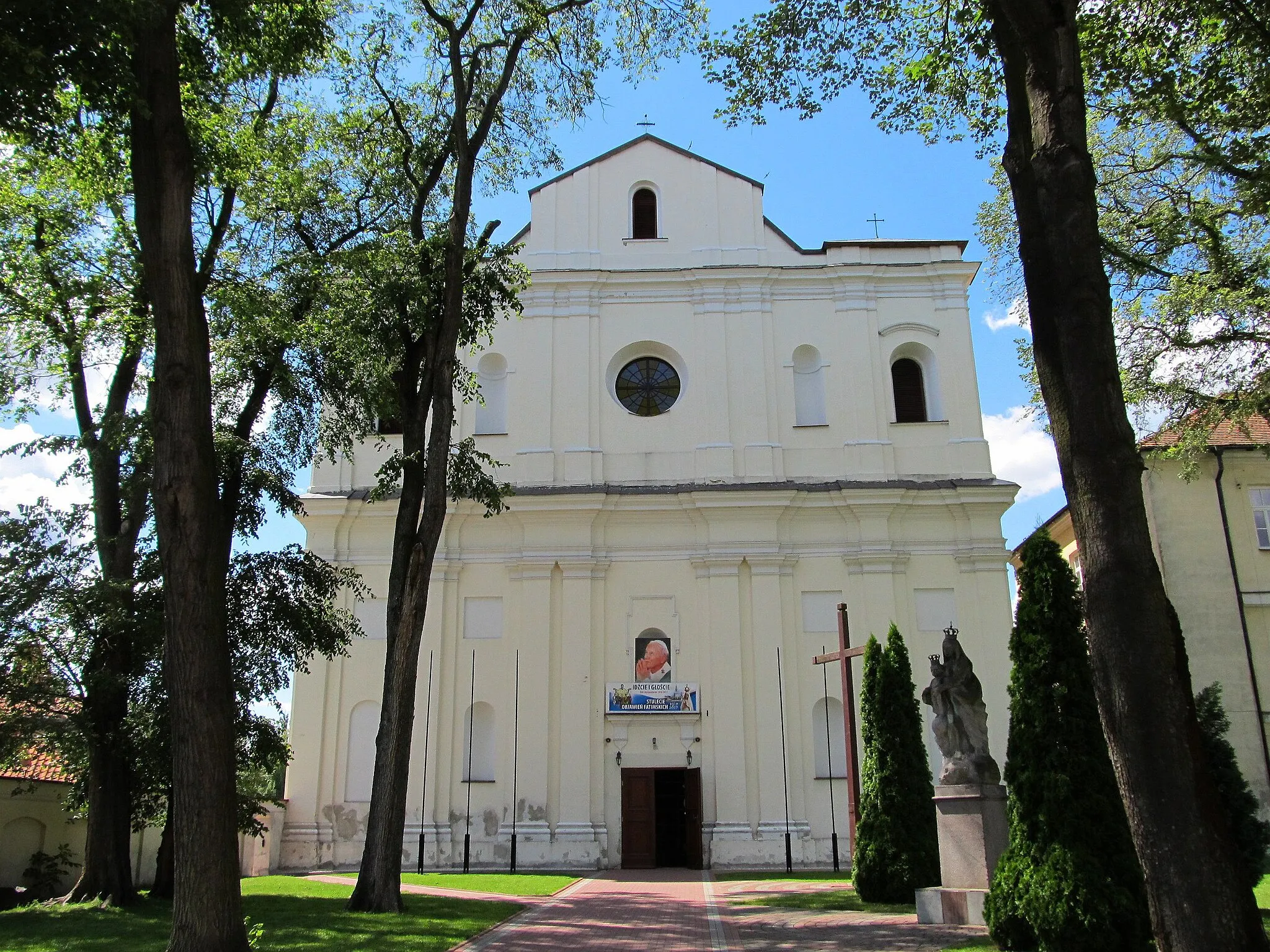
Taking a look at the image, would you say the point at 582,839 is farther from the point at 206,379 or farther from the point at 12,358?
the point at 206,379

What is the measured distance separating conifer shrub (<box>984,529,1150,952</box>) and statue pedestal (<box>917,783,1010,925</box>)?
1791 mm

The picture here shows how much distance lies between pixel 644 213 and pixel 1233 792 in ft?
65.3

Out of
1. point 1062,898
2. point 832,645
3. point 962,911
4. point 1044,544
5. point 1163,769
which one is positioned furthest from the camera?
point 832,645

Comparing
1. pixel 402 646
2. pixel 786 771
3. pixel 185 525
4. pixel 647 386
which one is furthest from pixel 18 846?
pixel 647 386

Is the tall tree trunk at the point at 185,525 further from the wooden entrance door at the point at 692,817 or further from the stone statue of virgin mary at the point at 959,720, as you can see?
the wooden entrance door at the point at 692,817

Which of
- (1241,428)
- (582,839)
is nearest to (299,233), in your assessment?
(582,839)

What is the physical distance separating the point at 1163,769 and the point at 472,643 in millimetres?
18556

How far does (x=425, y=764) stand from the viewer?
72.5 ft

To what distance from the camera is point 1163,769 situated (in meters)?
6.09

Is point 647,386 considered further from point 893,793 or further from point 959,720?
point 959,720

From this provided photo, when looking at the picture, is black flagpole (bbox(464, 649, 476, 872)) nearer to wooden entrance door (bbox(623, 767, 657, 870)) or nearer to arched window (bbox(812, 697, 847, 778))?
wooden entrance door (bbox(623, 767, 657, 870))

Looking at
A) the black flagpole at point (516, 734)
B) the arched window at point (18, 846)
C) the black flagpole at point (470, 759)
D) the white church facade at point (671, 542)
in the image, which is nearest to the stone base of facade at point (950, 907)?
the white church facade at point (671, 542)

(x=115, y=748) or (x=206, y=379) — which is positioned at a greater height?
(x=206, y=379)

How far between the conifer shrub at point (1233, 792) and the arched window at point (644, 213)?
18.3 metres
